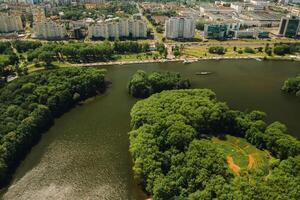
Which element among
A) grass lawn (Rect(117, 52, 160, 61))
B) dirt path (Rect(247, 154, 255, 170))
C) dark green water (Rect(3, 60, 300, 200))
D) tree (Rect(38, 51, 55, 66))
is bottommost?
dark green water (Rect(3, 60, 300, 200))

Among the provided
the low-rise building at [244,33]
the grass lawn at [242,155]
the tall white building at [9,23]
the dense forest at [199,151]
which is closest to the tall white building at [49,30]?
the tall white building at [9,23]

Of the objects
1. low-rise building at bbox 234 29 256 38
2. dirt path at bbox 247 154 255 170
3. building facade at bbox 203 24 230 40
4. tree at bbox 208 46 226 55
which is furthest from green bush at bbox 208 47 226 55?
dirt path at bbox 247 154 255 170

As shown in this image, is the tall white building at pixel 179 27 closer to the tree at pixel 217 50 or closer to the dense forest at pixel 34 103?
the tree at pixel 217 50

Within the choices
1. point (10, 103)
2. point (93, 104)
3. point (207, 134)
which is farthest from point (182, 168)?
point (10, 103)

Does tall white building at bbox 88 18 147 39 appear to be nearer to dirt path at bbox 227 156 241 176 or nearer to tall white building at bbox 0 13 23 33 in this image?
tall white building at bbox 0 13 23 33

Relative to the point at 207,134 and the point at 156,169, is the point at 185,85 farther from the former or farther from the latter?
the point at 156,169

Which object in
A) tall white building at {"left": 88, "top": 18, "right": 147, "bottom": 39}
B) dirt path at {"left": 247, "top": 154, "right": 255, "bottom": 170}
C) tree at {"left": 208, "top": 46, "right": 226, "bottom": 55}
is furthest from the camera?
tall white building at {"left": 88, "top": 18, "right": 147, "bottom": 39}

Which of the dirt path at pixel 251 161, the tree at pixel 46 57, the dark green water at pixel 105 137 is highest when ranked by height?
the tree at pixel 46 57

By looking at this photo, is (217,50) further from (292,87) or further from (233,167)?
(233,167)
